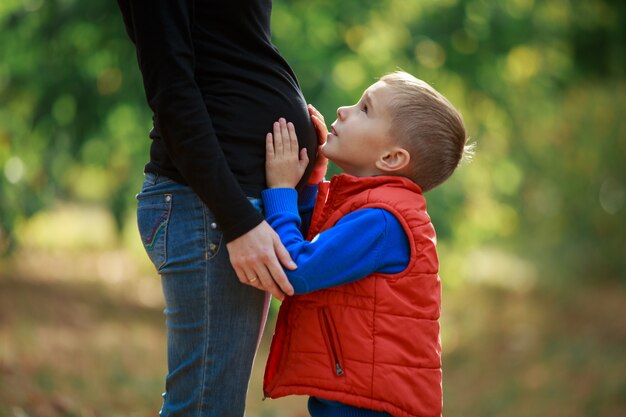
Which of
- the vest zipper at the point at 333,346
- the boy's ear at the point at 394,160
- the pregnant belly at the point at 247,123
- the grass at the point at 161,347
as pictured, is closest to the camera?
the pregnant belly at the point at 247,123

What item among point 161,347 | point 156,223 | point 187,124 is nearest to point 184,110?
point 187,124

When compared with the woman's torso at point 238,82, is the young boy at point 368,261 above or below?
below

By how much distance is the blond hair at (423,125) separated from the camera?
207 centimetres

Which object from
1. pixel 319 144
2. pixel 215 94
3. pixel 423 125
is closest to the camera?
pixel 215 94

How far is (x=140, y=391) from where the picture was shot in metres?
4.93

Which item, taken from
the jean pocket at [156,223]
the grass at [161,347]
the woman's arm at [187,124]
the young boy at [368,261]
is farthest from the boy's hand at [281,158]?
the grass at [161,347]

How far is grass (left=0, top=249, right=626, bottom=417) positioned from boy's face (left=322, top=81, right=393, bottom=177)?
227 cm

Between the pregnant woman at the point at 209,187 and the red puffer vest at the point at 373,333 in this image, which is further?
Result: the red puffer vest at the point at 373,333

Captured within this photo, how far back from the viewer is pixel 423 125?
2.07 meters

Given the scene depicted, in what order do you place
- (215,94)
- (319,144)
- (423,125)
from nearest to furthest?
1. (215,94)
2. (423,125)
3. (319,144)

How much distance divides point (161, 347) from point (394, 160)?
481 centimetres

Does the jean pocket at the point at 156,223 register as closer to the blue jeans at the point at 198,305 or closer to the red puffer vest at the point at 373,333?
the blue jeans at the point at 198,305

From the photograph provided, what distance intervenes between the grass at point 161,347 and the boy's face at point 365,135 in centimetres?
227

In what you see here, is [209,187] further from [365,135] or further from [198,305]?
[365,135]
